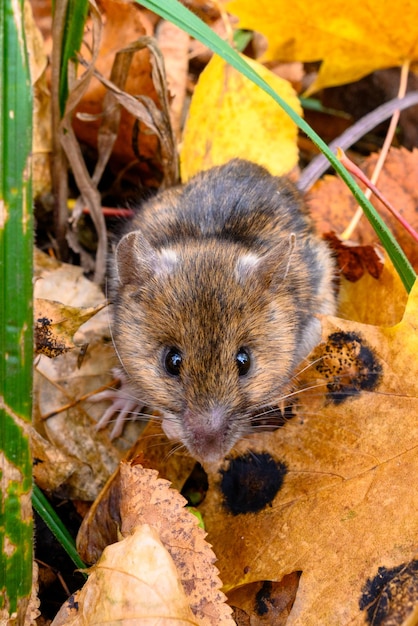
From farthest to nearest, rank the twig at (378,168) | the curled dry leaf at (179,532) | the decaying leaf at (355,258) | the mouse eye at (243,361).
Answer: the twig at (378,168), the decaying leaf at (355,258), the mouse eye at (243,361), the curled dry leaf at (179,532)

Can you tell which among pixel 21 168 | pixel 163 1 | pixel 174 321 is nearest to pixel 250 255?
pixel 174 321

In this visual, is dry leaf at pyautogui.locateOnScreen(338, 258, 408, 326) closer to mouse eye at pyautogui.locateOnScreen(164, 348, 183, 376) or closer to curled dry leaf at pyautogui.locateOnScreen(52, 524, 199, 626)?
mouse eye at pyautogui.locateOnScreen(164, 348, 183, 376)

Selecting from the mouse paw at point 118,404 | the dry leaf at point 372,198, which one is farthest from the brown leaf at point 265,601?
the dry leaf at point 372,198

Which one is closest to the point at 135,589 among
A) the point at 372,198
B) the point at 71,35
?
the point at 71,35

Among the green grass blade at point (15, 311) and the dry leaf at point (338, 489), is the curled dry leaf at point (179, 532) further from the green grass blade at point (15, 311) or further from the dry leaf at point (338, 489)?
the green grass blade at point (15, 311)

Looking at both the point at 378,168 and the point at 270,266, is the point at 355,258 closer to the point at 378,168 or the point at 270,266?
the point at 378,168

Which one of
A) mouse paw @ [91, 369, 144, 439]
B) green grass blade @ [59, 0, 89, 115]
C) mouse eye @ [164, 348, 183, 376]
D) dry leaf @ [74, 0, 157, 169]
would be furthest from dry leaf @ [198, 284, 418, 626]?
dry leaf @ [74, 0, 157, 169]
